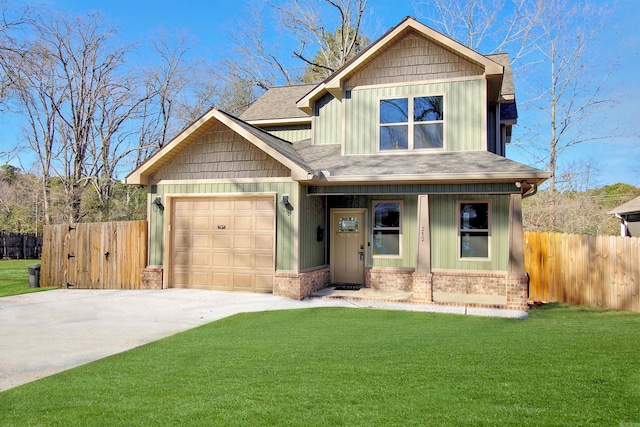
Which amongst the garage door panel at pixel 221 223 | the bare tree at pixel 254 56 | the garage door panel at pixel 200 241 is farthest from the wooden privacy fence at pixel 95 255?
the bare tree at pixel 254 56

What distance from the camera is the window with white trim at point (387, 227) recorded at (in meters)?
12.4

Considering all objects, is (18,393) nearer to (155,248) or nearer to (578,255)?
(155,248)

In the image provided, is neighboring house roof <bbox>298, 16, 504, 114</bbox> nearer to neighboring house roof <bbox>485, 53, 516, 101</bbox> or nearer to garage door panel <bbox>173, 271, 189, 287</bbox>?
neighboring house roof <bbox>485, 53, 516, 101</bbox>

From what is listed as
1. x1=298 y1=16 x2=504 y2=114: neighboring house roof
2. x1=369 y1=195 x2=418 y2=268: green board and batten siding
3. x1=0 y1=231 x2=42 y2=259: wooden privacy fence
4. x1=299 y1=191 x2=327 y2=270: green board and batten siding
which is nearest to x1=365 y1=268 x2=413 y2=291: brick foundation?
x1=369 y1=195 x2=418 y2=268: green board and batten siding

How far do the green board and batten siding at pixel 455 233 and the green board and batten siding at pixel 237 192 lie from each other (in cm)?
406

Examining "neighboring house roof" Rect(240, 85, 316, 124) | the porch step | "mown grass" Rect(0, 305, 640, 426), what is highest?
"neighboring house roof" Rect(240, 85, 316, 124)

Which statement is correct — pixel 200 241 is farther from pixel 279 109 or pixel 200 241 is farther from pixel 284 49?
pixel 284 49

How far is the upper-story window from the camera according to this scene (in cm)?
1199

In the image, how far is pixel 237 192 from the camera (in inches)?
448

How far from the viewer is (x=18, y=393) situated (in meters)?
4.53

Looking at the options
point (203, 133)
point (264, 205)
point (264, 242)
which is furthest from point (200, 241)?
point (203, 133)

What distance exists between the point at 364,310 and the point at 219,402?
5696 mm

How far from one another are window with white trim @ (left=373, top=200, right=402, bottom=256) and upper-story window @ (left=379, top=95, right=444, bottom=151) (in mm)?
1639

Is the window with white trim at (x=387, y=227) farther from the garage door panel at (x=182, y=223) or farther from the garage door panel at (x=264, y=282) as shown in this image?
the garage door panel at (x=182, y=223)
